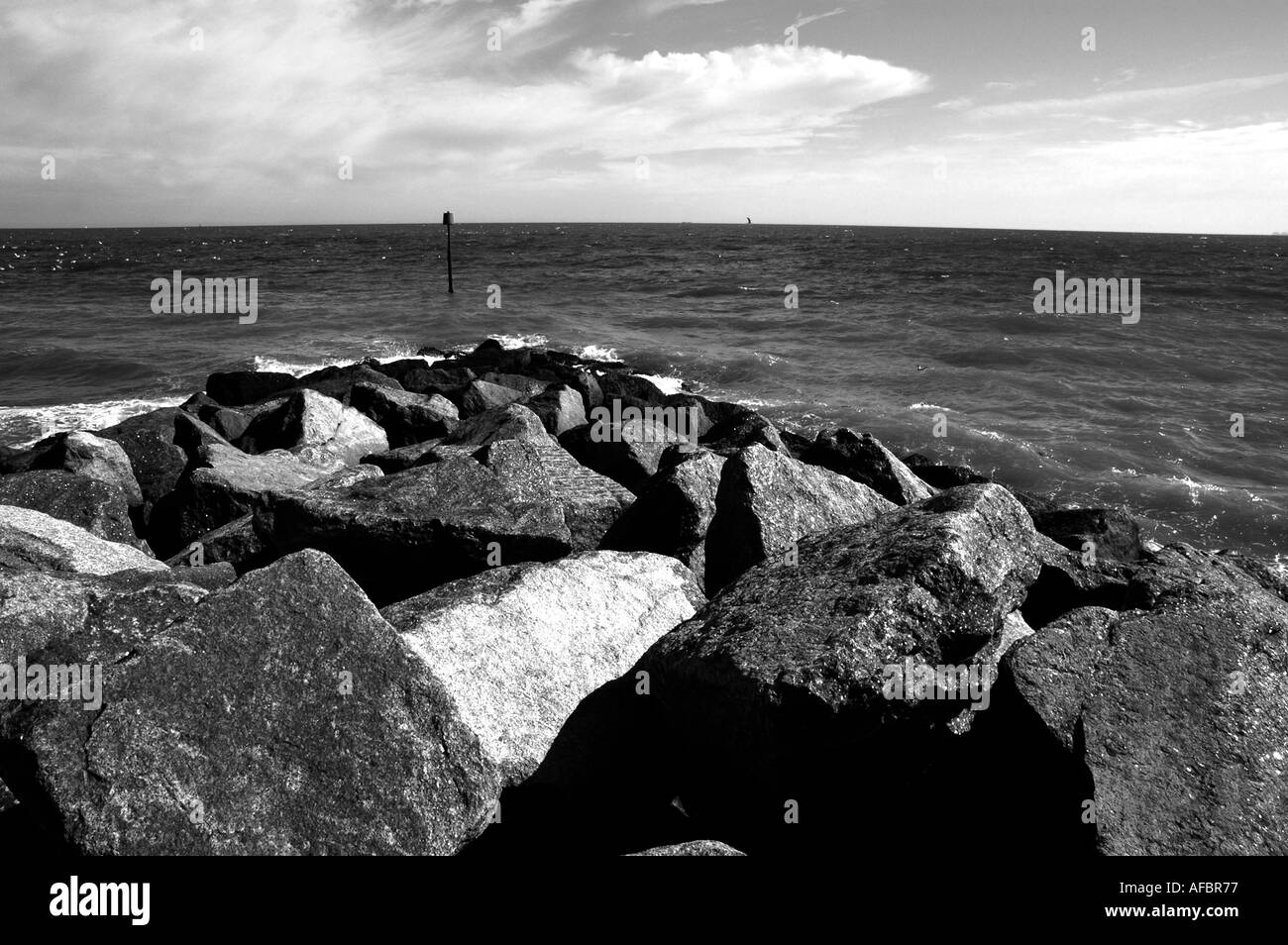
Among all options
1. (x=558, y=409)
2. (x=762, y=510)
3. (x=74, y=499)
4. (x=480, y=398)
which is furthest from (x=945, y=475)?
(x=74, y=499)

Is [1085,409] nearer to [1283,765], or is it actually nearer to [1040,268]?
[1283,765]

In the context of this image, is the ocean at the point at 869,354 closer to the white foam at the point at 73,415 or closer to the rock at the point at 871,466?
the white foam at the point at 73,415

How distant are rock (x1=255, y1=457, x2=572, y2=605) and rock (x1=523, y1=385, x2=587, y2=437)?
4871mm

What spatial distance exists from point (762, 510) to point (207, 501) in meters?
4.86

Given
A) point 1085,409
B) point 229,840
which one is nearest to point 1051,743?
point 229,840

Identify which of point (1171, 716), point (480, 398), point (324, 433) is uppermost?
point (480, 398)

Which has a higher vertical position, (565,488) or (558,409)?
(558,409)

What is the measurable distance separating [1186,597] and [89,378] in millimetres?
20159

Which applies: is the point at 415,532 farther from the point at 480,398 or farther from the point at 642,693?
the point at 480,398

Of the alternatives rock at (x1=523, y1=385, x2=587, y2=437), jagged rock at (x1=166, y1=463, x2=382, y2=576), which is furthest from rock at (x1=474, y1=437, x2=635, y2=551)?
rock at (x1=523, y1=385, x2=587, y2=437)

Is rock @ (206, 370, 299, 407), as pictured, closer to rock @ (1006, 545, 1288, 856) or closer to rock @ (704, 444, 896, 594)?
rock @ (704, 444, 896, 594)

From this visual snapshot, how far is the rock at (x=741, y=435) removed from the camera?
9445 mm

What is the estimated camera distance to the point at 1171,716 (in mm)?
3025
